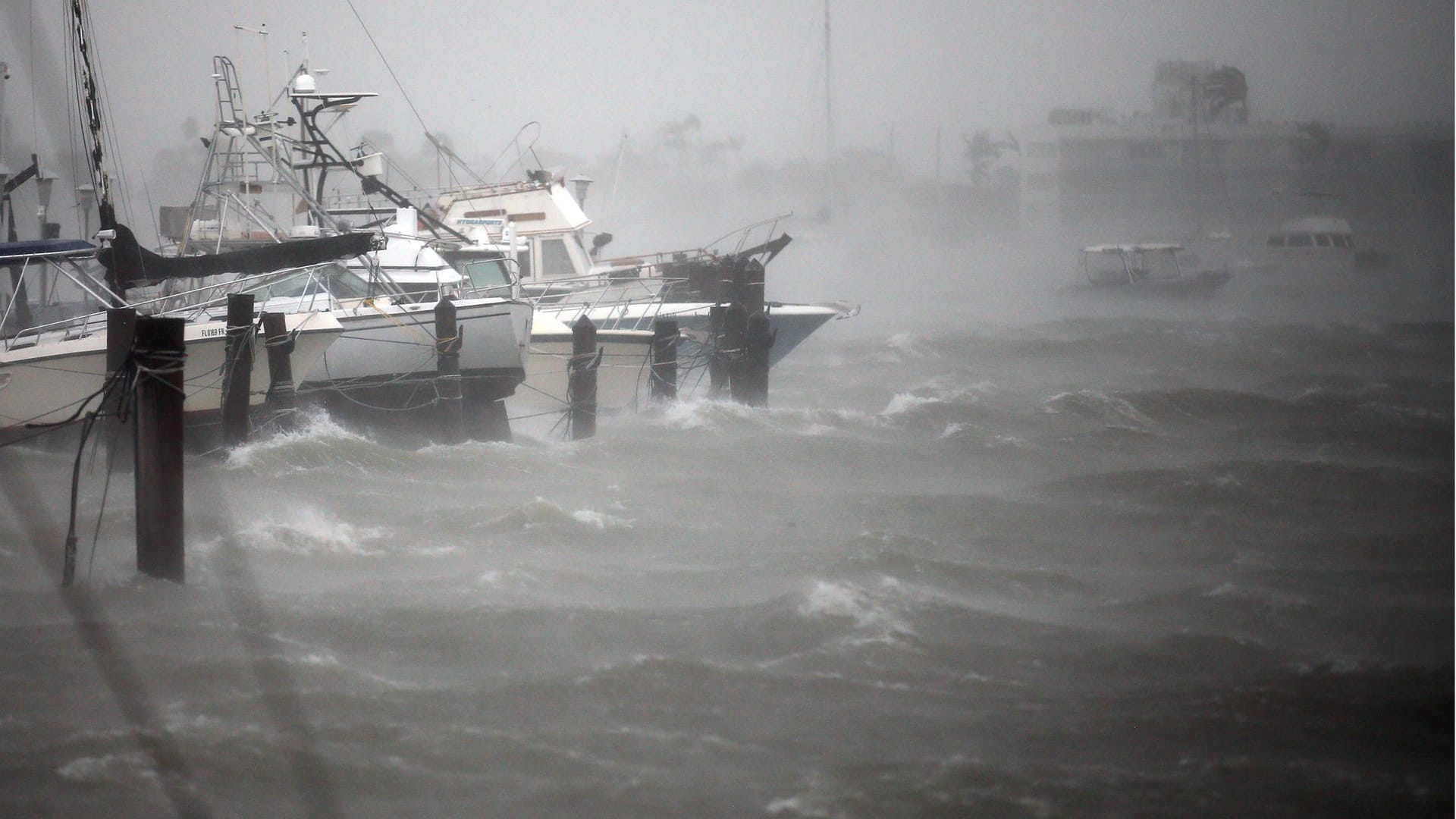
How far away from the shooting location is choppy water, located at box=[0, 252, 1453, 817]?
404cm

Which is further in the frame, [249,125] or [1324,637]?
[249,125]

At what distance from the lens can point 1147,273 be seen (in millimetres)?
20688

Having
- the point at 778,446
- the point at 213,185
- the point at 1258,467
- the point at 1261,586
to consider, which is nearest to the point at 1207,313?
the point at 1258,467

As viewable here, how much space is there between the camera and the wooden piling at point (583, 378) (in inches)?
356

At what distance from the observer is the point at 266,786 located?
389 cm

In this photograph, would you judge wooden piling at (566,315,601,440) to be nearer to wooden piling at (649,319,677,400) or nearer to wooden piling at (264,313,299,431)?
wooden piling at (649,319,677,400)

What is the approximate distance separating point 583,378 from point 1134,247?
13268 mm

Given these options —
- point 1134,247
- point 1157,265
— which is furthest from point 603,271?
point 1157,265

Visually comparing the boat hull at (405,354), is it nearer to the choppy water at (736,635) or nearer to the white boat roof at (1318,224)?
the choppy water at (736,635)

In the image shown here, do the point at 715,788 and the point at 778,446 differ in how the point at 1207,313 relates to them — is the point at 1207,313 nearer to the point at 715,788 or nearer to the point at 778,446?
the point at 778,446

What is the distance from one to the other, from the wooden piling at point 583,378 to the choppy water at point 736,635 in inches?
10.8

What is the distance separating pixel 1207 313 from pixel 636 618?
16982 mm

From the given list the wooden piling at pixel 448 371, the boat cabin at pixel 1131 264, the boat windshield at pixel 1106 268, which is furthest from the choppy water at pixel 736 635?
the boat windshield at pixel 1106 268

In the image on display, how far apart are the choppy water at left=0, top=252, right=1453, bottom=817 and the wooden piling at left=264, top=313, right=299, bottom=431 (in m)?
0.19
